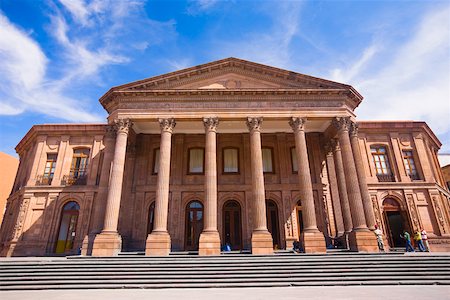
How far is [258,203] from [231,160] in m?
6.03

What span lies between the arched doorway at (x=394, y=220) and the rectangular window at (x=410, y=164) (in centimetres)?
255

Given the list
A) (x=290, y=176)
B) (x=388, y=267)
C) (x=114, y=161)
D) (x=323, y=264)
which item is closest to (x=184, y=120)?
(x=114, y=161)

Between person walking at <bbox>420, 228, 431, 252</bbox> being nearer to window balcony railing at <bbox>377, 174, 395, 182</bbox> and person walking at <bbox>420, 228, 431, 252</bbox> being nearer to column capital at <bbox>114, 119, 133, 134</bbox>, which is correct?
window balcony railing at <bbox>377, 174, 395, 182</bbox>

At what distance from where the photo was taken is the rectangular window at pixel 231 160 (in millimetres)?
20125

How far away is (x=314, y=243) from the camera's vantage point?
14.0 m

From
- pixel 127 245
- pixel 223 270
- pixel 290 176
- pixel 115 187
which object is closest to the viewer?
pixel 223 270

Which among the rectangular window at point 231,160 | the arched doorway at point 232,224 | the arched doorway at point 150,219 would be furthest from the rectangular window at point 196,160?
the arched doorway at point 150,219

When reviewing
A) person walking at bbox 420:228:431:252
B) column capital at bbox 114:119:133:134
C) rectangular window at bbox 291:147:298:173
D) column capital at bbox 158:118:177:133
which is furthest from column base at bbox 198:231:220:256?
person walking at bbox 420:228:431:252

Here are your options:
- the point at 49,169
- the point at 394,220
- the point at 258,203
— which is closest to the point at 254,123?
the point at 258,203

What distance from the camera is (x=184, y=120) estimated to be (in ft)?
55.2

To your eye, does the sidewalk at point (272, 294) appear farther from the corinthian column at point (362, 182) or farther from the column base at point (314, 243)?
the corinthian column at point (362, 182)

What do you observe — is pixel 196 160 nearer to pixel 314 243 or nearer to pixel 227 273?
pixel 314 243

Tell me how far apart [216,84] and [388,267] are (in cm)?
1277

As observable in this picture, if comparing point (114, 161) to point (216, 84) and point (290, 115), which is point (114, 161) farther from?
point (290, 115)
